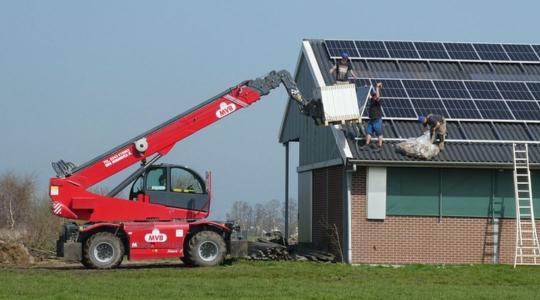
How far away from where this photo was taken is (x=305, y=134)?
31.9 m

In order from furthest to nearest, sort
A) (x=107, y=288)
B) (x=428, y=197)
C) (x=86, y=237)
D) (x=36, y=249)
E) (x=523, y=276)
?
1. (x=36, y=249)
2. (x=428, y=197)
3. (x=86, y=237)
4. (x=523, y=276)
5. (x=107, y=288)

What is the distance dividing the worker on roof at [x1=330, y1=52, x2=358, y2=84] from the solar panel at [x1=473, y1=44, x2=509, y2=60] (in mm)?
5279

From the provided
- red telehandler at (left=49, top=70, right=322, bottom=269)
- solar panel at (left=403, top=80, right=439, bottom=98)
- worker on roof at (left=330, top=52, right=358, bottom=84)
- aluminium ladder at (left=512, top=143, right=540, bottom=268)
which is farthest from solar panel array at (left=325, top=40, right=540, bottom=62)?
red telehandler at (left=49, top=70, right=322, bottom=269)

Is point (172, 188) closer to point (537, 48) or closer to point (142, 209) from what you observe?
point (142, 209)

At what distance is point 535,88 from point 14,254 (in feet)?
53.3

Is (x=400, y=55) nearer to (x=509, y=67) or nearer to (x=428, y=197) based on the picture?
(x=509, y=67)

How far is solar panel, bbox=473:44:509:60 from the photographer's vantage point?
31656 mm

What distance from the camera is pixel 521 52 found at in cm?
3216

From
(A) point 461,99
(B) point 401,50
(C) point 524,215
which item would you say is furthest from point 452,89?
(C) point 524,215

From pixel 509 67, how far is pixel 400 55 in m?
3.55

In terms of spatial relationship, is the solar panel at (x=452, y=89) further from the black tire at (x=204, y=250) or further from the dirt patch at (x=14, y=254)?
the dirt patch at (x=14, y=254)

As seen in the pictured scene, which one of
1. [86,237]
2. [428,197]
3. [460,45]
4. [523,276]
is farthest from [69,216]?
[460,45]

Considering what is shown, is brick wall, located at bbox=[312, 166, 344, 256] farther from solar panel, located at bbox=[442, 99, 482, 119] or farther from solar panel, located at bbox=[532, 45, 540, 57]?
solar panel, located at bbox=[532, 45, 540, 57]

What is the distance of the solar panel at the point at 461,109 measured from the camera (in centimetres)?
2783
